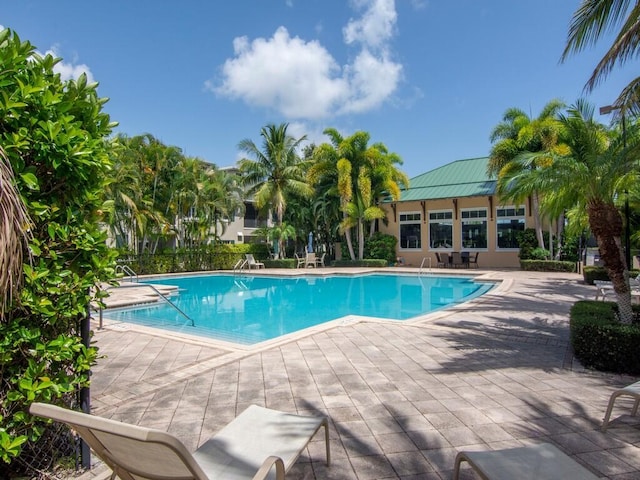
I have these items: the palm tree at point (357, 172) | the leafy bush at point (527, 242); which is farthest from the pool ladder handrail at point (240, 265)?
the leafy bush at point (527, 242)

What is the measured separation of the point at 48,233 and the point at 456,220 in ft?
74.3

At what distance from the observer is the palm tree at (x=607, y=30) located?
6.49m

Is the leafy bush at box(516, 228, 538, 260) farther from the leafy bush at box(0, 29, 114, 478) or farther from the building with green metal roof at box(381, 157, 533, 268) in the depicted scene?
the leafy bush at box(0, 29, 114, 478)

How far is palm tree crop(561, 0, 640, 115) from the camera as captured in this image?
21.3 feet

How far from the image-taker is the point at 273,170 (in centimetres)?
2319

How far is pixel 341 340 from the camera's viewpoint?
605cm

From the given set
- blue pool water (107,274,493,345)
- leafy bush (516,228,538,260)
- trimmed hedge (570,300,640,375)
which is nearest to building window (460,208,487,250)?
leafy bush (516,228,538,260)

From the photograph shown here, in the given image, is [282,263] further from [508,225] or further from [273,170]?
[508,225]

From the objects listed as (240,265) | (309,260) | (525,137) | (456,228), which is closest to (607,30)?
(525,137)

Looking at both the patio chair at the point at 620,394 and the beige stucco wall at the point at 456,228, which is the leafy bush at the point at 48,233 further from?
the beige stucco wall at the point at 456,228

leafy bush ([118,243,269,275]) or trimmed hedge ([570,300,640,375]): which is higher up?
leafy bush ([118,243,269,275])

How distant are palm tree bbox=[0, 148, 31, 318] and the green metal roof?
2161 centimetres

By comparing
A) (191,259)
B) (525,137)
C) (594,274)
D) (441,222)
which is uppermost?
(525,137)

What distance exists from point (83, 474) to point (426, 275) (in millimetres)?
17165
